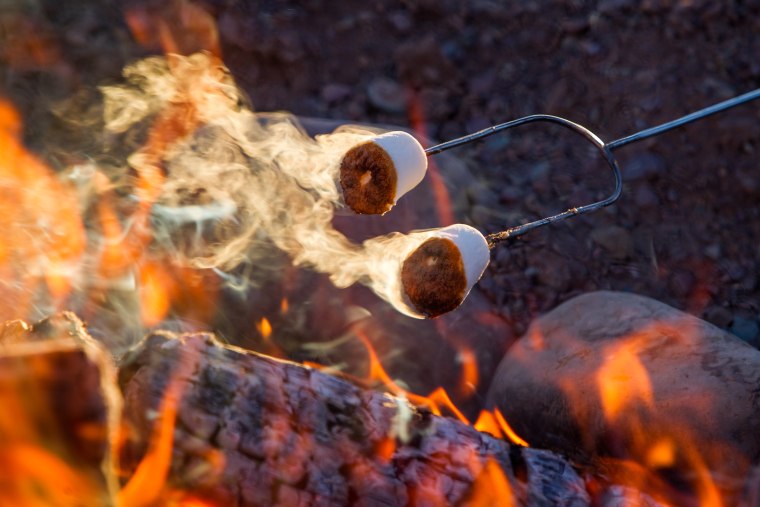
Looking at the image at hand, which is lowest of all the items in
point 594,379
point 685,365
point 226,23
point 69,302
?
point 69,302

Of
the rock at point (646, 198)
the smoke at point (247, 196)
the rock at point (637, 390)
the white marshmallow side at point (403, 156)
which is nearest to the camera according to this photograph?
the white marshmallow side at point (403, 156)

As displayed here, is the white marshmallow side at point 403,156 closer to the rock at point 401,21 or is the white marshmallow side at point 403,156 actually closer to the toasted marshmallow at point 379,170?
the toasted marshmallow at point 379,170

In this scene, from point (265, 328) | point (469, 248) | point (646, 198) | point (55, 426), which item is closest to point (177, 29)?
point (265, 328)

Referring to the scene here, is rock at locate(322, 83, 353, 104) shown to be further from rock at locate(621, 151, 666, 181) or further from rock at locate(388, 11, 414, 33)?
rock at locate(621, 151, 666, 181)

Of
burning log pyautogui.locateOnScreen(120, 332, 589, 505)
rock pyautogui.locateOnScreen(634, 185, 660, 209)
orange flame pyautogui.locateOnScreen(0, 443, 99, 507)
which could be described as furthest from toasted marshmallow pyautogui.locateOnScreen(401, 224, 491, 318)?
Answer: rock pyautogui.locateOnScreen(634, 185, 660, 209)

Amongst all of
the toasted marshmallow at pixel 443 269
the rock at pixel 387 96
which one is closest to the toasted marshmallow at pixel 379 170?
the toasted marshmallow at pixel 443 269

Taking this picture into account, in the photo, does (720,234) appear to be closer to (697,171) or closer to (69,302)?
(697,171)

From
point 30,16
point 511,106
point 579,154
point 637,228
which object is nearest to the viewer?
point 637,228

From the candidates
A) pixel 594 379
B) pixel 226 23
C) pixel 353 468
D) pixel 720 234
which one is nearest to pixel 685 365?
pixel 594 379
